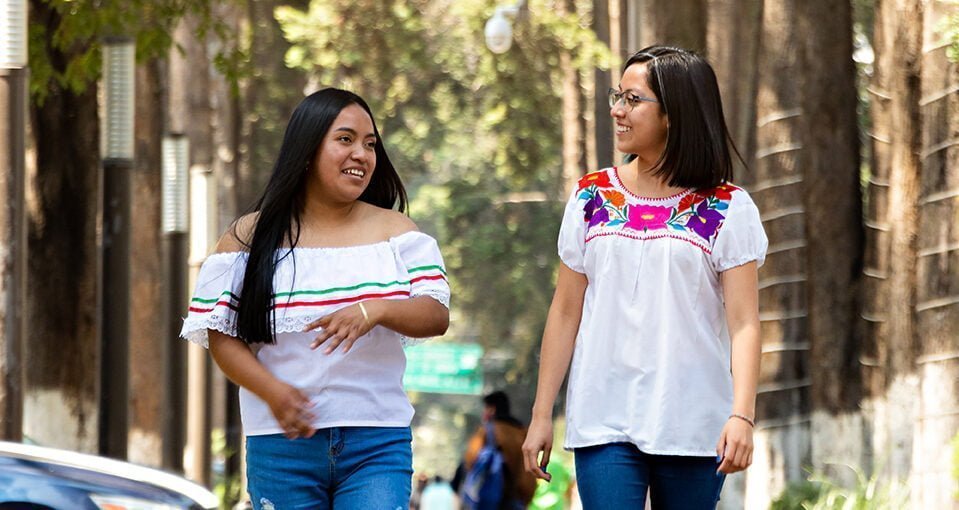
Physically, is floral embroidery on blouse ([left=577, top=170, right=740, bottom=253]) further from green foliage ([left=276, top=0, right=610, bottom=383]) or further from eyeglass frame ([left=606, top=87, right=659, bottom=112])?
green foliage ([left=276, top=0, right=610, bottom=383])

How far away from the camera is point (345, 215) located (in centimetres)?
553

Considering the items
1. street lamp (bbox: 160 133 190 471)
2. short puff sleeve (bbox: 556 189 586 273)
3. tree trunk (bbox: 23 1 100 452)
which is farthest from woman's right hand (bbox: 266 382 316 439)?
street lamp (bbox: 160 133 190 471)

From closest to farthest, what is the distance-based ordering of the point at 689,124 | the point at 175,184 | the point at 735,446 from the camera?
1. the point at 735,446
2. the point at 689,124
3. the point at 175,184

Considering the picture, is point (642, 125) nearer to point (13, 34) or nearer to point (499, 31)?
point (13, 34)

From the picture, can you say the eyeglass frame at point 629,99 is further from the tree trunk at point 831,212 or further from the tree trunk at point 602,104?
the tree trunk at point 602,104

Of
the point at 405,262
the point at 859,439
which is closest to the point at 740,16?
the point at 859,439

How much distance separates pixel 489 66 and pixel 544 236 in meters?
14.4

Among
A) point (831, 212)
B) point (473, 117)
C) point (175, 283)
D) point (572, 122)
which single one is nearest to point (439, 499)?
point (175, 283)

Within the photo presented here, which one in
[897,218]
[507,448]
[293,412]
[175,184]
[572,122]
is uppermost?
[572,122]

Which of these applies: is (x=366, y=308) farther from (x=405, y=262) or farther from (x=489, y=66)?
(x=489, y=66)

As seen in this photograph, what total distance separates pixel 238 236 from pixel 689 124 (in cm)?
128

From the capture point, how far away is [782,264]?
1480cm

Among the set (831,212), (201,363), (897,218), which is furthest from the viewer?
(201,363)

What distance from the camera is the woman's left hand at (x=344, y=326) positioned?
516cm
